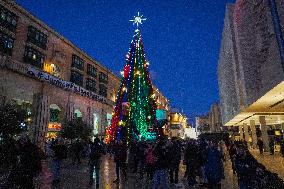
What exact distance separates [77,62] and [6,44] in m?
14.8

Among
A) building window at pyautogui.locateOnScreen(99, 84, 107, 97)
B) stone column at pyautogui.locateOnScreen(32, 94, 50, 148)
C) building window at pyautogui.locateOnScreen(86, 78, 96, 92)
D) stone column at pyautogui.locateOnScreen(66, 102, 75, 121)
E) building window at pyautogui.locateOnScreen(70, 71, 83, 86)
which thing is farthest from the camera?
building window at pyautogui.locateOnScreen(99, 84, 107, 97)

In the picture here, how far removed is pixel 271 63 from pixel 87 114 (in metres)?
30.2

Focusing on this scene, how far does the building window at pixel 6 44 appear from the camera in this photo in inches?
1022

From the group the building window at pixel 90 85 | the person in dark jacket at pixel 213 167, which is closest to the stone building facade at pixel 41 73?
the building window at pixel 90 85

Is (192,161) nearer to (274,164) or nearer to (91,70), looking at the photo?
(274,164)

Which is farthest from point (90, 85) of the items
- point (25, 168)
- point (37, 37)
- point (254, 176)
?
point (254, 176)

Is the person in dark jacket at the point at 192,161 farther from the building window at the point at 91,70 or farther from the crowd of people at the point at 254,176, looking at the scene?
the building window at the point at 91,70

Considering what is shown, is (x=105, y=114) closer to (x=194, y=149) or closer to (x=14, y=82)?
(x=14, y=82)

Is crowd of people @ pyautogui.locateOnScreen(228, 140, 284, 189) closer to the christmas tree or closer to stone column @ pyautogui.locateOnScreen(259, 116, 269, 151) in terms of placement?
the christmas tree

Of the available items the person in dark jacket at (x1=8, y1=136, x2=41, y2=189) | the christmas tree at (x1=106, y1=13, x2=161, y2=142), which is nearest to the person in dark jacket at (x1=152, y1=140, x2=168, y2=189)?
the person in dark jacket at (x1=8, y1=136, x2=41, y2=189)

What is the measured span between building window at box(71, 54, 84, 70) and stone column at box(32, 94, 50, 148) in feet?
34.9

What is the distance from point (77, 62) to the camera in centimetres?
4094

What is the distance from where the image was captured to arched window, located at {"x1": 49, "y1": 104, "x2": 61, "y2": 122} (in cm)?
3262

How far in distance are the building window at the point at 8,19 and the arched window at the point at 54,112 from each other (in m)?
9.93
